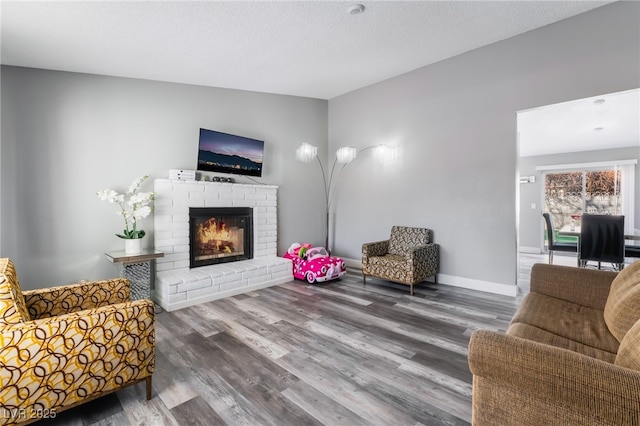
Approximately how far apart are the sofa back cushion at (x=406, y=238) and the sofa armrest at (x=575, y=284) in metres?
1.86

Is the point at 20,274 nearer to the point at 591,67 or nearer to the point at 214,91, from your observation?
the point at 214,91

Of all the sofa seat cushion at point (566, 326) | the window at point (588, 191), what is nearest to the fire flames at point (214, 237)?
the sofa seat cushion at point (566, 326)

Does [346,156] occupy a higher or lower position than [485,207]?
higher

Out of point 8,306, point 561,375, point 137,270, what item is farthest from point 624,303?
point 137,270

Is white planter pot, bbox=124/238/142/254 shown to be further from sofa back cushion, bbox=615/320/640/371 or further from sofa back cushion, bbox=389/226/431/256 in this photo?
sofa back cushion, bbox=615/320/640/371

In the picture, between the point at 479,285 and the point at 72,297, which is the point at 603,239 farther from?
the point at 72,297

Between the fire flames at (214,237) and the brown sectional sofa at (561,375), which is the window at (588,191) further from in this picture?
the fire flames at (214,237)

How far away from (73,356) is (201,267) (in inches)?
99.2

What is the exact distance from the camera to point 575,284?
2.19 metres

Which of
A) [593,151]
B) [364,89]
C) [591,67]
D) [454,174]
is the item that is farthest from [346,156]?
[593,151]

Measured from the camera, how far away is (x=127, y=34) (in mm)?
2709

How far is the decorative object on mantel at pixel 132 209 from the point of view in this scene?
3121 millimetres

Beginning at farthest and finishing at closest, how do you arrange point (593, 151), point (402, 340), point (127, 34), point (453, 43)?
1. point (593, 151)
2. point (453, 43)
3. point (127, 34)
4. point (402, 340)

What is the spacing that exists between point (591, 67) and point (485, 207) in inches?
68.6
